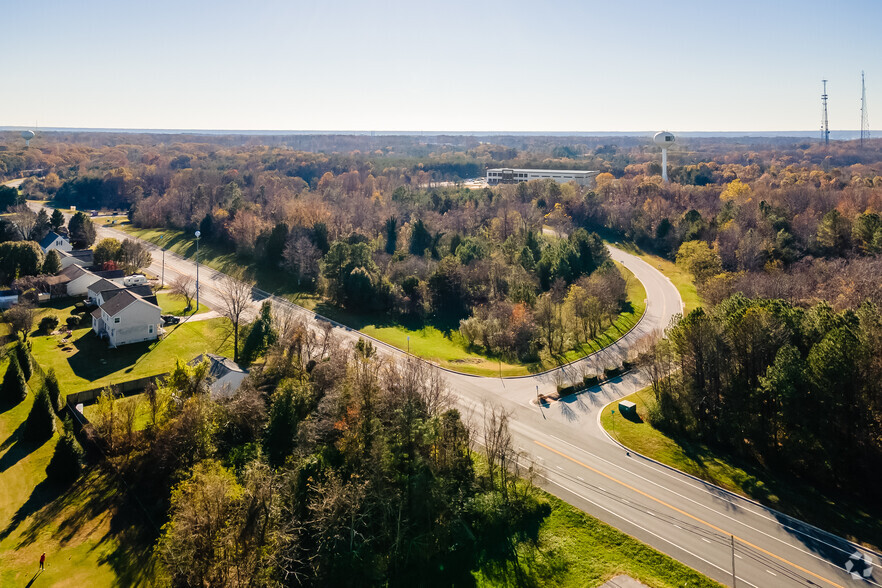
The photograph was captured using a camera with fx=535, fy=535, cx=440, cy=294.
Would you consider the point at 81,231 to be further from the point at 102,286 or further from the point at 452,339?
the point at 452,339

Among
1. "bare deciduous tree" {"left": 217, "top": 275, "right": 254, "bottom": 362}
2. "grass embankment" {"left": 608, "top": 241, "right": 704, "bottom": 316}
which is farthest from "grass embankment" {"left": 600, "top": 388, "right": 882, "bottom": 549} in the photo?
"bare deciduous tree" {"left": 217, "top": 275, "right": 254, "bottom": 362}

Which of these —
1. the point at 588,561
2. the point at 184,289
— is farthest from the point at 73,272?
the point at 588,561

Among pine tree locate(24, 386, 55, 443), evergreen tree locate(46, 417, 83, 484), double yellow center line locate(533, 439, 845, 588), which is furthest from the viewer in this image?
pine tree locate(24, 386, 55, 443)

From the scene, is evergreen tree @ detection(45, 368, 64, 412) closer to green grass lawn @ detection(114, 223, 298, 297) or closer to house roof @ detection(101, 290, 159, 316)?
house roof @ detection(101, 290, 159, 316)

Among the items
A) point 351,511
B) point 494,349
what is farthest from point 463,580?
point 494,349

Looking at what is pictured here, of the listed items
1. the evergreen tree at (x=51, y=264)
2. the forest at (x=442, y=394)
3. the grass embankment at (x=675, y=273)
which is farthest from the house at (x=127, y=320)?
the grass embankment at (x=675, y=273)

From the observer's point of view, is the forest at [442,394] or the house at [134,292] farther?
the house at [134,292]

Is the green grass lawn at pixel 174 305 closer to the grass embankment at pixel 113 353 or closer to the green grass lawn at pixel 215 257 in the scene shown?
the grass embankment at pixel 113 353
